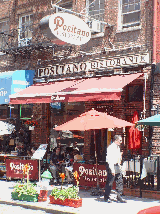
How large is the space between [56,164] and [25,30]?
23.7 feet

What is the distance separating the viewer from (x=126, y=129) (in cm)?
1351

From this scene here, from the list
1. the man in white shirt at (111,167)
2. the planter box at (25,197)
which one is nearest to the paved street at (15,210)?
the planter box at (25,197)

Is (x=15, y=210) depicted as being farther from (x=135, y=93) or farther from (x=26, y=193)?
(x=135, y=93)

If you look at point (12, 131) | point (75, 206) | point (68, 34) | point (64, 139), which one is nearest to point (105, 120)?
point (75, 206)

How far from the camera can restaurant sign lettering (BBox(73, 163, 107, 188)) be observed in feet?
36.6

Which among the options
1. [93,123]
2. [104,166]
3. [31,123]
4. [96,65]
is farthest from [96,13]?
[104,166]

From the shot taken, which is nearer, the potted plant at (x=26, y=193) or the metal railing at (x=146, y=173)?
the potted plant at (x=26, y=193)

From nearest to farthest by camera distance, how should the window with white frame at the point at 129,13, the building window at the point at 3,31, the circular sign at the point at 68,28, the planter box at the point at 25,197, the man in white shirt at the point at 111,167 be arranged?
the man in white shirt at the point at 111,167, the planter box at the point at 25,197, the circular sign at the point at 68,28, the window with white frame at the point at 129,13, the building window at the point at 3,31

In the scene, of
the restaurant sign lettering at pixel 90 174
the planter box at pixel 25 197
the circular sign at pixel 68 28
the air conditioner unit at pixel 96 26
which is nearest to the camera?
the planter box at pixel 25 197

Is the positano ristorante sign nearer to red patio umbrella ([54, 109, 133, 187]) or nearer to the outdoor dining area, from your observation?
the outdoor dining area

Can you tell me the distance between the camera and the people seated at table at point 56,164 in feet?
41.8

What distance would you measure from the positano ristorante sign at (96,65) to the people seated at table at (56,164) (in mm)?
3586

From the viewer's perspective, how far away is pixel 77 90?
12.9 m

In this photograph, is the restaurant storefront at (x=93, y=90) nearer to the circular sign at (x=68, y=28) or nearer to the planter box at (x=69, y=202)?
the circular sign at (x=68, y=28)
